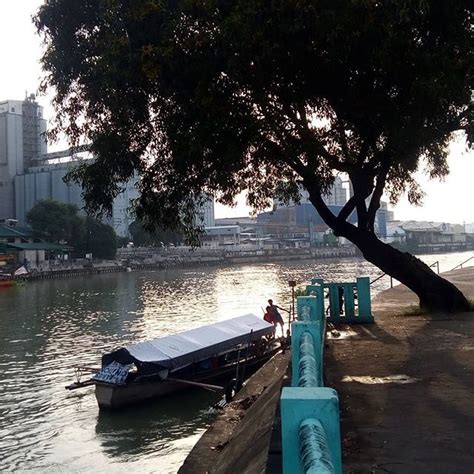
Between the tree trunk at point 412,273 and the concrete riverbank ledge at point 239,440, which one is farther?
the tree trunk at point 412,273

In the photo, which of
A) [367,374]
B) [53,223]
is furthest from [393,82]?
[53,223]

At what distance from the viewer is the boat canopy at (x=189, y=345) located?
44.5 ft

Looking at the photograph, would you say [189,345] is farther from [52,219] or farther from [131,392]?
[52,219]

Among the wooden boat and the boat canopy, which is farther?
the wooden boat

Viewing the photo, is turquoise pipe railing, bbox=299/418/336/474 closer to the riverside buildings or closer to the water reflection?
the water reflection

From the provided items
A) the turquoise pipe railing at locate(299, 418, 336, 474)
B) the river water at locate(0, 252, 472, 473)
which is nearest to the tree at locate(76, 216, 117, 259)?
the river water at locate(0, 252, 472, 473)

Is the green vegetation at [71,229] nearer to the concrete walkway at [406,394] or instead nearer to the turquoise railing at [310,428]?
the concrete walkway at [406,394]

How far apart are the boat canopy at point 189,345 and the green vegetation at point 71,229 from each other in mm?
55728

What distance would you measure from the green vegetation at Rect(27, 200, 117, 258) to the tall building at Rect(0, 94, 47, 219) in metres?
22.9

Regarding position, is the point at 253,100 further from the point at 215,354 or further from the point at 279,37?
the point at 215,354

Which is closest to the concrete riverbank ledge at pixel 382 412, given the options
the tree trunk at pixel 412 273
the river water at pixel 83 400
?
the tree trunk at pixel 412 273

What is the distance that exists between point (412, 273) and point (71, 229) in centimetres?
7161

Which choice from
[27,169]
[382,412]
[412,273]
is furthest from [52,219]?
Answer: [382,412]

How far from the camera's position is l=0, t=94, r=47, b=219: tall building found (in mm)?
98812
